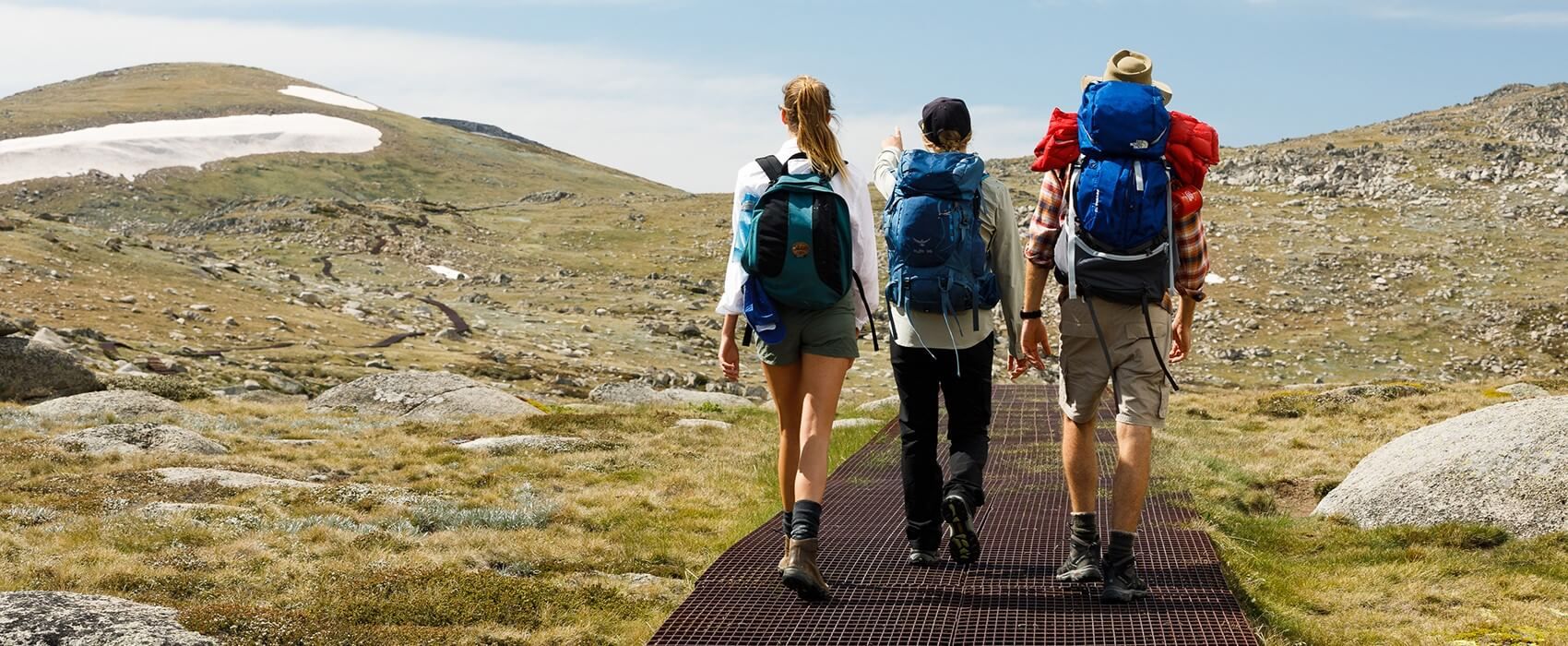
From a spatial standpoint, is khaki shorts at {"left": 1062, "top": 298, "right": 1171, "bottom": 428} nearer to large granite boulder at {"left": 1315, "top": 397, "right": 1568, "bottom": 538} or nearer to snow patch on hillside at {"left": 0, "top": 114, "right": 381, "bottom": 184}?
large granite boulder at {"left": 1315, "top": 397, "right": 1568, "bottom": 538}

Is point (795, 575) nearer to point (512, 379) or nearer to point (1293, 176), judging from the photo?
point (512, 379)

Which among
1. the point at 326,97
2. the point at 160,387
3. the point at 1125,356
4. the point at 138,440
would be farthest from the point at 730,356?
the point at 326,97

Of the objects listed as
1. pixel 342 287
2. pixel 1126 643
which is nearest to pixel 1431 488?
pixel 1126 643

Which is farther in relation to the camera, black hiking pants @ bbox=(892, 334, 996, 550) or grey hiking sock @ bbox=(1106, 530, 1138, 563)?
black hiking pants @ bbox=(892, 334, 996, 550)

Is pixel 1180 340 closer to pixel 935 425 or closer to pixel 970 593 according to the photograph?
pixel 935 425

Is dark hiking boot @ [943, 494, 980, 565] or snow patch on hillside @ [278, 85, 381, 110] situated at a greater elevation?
snow patch on hillside @ [278, 85, 381, 110]

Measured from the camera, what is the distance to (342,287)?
40.2 metres

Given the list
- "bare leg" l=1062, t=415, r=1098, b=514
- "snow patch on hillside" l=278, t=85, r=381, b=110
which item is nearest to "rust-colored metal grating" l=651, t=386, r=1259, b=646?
"bare leg" l=1062, t=415, r=1098, b=514

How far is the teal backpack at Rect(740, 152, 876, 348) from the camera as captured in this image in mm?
6066

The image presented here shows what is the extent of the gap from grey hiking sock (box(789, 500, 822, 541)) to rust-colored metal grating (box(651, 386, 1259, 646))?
0.34m

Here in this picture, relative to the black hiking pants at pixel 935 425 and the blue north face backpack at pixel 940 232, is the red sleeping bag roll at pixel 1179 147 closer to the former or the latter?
the blue north face backpack at pixel 940 232

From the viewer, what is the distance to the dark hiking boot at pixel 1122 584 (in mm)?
5949

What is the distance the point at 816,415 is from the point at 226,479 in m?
6.42

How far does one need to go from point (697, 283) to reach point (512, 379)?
2117 centimetres
